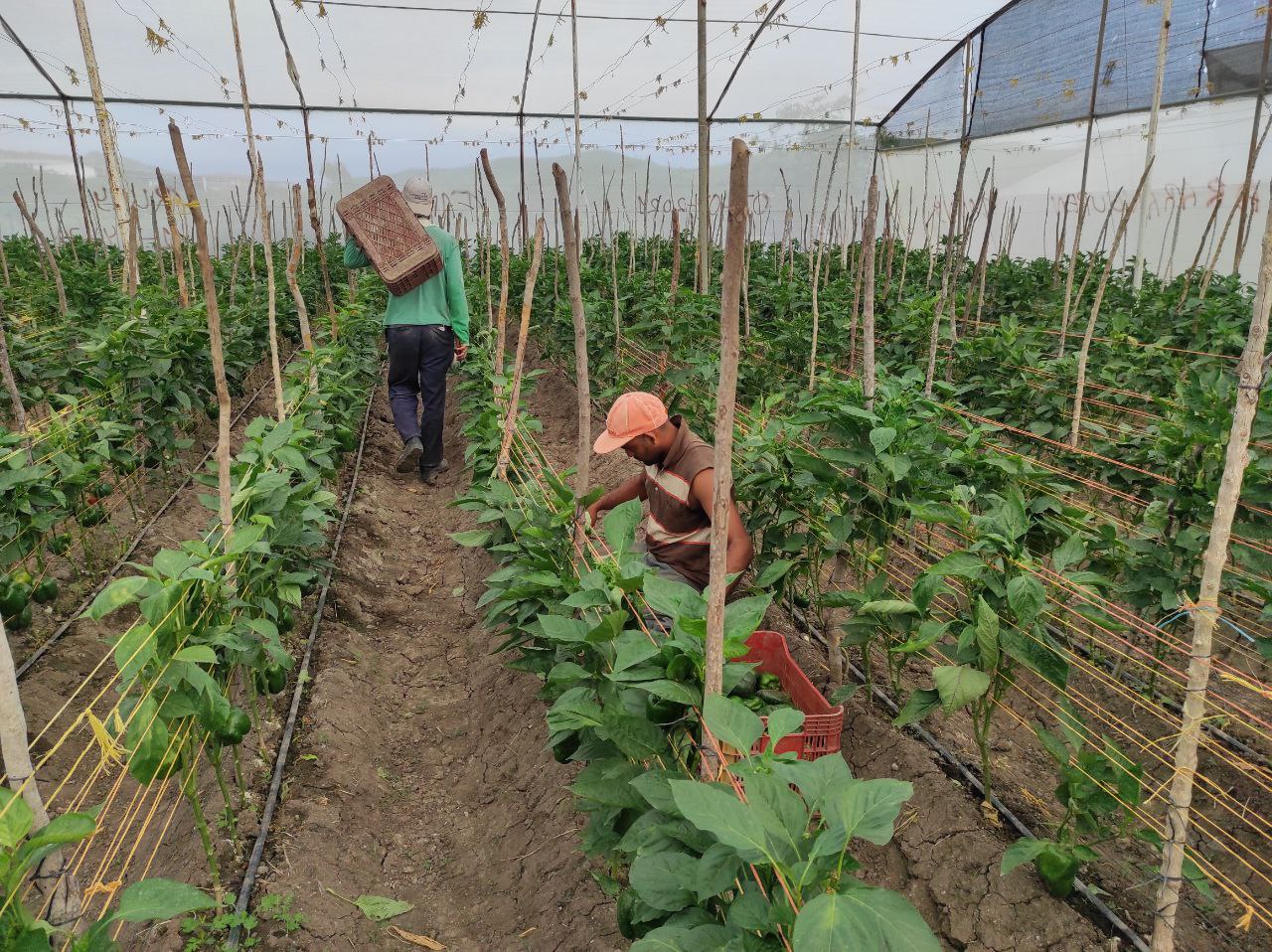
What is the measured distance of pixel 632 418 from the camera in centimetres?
351

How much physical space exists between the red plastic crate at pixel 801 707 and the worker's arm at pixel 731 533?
29 centimetres

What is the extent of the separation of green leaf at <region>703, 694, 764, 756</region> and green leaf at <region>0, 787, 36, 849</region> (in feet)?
4.40

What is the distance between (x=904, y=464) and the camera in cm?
292

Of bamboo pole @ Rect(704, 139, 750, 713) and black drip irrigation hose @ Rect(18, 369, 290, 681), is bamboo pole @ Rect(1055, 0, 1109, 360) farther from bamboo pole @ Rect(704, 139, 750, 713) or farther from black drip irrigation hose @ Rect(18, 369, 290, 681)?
black drip irrigation hose @ Rect(18, 369, 290, 681)

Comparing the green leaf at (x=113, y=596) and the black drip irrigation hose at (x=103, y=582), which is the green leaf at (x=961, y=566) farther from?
the black drip irrigation hose at (x=103, y=582)

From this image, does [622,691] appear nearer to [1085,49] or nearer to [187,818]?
[187,818]

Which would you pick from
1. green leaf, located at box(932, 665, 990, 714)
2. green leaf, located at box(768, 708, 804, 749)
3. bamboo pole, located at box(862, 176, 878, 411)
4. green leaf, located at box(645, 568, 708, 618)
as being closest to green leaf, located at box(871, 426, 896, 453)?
green leaf, located at box(932, 665, 990, 714)

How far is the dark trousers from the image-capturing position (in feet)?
22.6

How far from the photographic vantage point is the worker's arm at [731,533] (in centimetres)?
327

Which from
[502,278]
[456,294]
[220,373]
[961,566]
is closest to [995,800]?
[961,566]

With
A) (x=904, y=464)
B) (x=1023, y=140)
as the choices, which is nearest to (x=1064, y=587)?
(x=904, y=464)

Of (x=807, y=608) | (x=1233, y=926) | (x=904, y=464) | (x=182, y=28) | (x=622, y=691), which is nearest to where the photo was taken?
(x=622, y=691)

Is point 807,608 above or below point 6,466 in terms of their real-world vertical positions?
below

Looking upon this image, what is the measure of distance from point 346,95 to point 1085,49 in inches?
510
